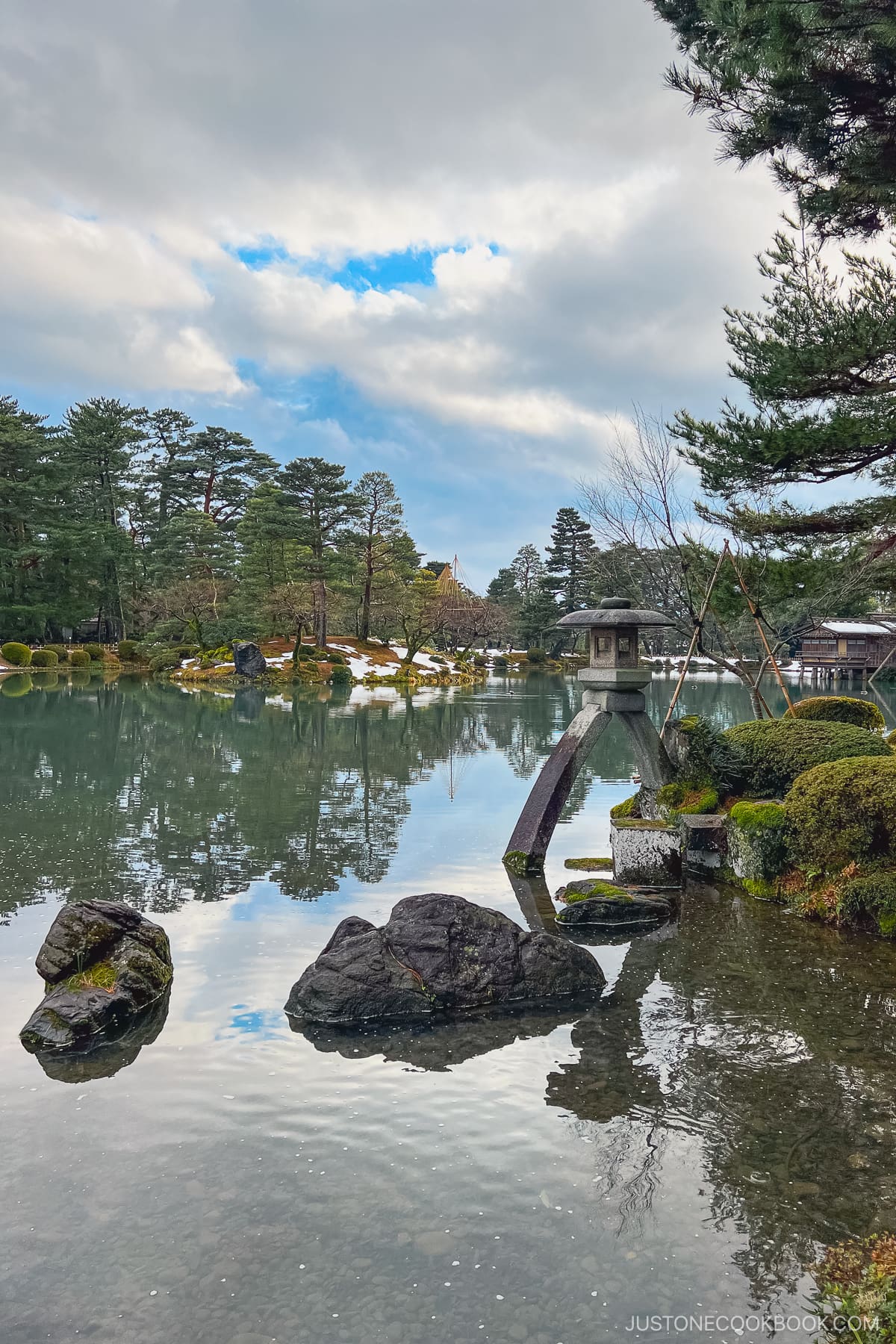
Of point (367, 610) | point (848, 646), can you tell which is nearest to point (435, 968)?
point (367, 610)

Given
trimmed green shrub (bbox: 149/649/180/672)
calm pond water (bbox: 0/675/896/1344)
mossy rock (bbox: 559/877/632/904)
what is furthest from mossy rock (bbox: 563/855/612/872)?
trimmed green shrub (bbox: 149/649/180/672)

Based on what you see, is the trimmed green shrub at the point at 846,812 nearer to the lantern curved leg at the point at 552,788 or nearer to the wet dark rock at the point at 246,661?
the lantern curved leg at the point at 552,788

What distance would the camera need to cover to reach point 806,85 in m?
5.45

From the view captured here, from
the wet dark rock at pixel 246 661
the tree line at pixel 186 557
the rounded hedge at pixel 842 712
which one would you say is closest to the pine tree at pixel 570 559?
the tree line at pixel 186 557

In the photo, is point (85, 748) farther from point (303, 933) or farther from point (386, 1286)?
point (386, 1286)

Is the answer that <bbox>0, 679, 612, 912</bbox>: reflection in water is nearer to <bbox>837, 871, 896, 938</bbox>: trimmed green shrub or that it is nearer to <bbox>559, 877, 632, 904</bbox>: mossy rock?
<bbox>559, 877, 632, 904</bbox>: mossy rock

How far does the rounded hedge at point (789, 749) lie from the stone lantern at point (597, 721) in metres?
1.01

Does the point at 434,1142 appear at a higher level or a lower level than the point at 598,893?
lower

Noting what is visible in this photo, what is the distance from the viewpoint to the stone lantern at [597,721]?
8594mm

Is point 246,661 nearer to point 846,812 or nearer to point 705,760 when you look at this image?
point 705,760

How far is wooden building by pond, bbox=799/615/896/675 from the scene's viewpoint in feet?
143

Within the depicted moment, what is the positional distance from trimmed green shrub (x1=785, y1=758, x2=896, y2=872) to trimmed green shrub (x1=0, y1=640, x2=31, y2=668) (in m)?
39.4

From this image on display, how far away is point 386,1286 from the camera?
2.93m

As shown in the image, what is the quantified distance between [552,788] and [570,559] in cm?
5337
